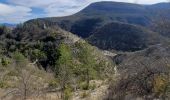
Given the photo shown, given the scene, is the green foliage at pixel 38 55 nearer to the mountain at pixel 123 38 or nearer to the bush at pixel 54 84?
the bush at pixel 54 84

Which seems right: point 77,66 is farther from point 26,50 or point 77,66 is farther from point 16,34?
point 16,34

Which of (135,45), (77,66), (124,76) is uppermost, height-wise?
(124,76)

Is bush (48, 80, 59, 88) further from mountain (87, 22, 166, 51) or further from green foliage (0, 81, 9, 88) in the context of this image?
mountain (87, 22, 166, 51)

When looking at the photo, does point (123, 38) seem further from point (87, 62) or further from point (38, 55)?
point (87, 62)

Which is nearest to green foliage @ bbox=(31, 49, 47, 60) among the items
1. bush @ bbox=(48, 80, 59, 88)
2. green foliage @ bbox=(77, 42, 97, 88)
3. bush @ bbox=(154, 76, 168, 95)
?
green foliage @ bbox=(77, 42, 97, 88)

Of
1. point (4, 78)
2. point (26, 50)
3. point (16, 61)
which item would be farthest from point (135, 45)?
point (4, 78)

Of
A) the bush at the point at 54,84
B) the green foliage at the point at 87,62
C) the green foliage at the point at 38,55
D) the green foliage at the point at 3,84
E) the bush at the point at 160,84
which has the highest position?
the bush at the point at 160,84

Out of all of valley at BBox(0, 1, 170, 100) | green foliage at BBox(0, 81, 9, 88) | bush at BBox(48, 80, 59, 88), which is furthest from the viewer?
bush at BBox(48, 80, 59, 88)

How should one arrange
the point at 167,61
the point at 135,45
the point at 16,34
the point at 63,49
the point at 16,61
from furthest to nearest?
1. the point at 135,45
2. the point at 16,34
3. the point at 16,61
4. the point at 63,49
5. the point at 167,61

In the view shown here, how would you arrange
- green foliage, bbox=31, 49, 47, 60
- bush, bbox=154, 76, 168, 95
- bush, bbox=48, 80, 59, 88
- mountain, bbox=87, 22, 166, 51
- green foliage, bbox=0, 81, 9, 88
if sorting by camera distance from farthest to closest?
mountain, bbox=87, 22, 166, 51 < green foliage, bbox=31, 49, 47, 60 < bush, bbox=48, 80, 59, 88 < green foliage, bbox=0, 81, 9, 88 < bush, bbox=154, 76, 168, 95

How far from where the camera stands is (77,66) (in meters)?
38.2

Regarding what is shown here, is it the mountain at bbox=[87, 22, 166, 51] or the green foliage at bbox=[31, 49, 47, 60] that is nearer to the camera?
the green foliage at bbox=[31, 49, 47, 60]

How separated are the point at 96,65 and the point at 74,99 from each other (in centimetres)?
1552

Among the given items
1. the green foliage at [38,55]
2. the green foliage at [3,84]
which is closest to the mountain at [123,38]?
the green foliage at [38,55]
